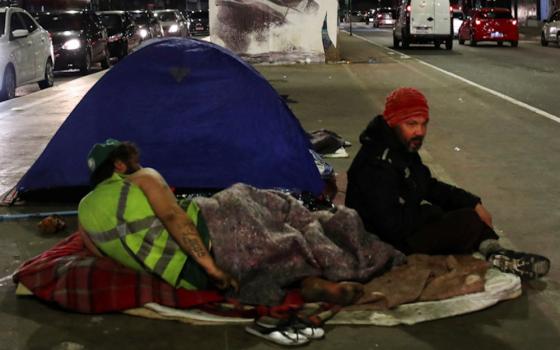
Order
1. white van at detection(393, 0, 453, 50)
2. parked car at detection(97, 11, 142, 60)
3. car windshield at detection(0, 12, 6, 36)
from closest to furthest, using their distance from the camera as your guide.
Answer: car windshield at detection(0, 12, 6, 36) → parked car at detection(97, 11, 142, 60) → white van at detection(393, 0, 453, 50)

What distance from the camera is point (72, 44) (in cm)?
2105

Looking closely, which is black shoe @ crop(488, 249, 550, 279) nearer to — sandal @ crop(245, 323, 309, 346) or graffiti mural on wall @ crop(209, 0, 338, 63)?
sandal @ crop(245, 323, 309, 346)

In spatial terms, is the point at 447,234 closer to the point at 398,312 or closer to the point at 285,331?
the point at 398,312

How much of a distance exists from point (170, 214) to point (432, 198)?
1.68 m

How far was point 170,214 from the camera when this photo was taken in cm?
450

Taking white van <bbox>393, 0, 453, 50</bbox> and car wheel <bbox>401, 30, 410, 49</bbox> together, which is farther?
car wheel <bbox>401, 30, 410, 49</bbox>

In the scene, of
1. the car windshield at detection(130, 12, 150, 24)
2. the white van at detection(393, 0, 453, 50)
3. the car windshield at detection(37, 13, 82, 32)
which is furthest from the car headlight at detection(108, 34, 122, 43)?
the white van at detection(393, 0, 453, 50)

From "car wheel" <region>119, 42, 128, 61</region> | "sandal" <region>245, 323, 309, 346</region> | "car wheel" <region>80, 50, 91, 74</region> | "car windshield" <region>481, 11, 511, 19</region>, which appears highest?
"car windshield" <region>481, 11, 511, 19</region>

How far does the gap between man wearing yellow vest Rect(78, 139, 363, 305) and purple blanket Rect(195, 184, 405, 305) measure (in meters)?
0.08

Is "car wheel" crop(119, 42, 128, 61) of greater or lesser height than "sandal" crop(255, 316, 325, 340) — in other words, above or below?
above

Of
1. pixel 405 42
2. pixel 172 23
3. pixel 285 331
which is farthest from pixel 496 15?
pixel 285 331

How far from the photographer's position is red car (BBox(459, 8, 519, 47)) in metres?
31.8

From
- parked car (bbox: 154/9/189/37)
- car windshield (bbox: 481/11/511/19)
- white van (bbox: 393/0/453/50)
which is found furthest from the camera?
parked car (bbox: 154/9/189/37)

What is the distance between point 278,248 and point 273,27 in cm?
1945
